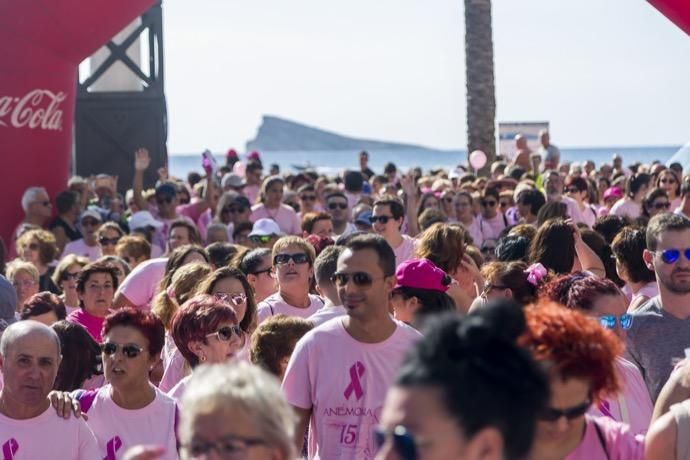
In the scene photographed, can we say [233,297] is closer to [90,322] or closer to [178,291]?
[178,291]

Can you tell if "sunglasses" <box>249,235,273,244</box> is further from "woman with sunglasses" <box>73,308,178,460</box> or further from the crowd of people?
"woman with sunglasses" <box>73,308,178,460</box>

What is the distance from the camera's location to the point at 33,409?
17.5ft

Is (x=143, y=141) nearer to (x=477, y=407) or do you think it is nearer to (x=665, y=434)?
(x=665, y=434)

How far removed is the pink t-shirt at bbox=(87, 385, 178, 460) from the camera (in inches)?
214

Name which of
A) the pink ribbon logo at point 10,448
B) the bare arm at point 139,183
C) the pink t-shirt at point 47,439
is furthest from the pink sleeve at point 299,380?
the bare arm at point 139,183

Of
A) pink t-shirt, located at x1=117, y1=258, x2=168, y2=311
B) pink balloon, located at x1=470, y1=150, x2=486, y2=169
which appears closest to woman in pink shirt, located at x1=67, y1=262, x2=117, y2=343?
pink t-shirt, located at x1=117, y1=258, x2=168, y2=311

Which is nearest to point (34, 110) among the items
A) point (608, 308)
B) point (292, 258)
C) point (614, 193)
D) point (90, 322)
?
point (614, 193)

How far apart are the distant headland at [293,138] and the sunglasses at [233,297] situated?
13236 centimetres

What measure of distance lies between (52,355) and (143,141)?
15756 millimetres

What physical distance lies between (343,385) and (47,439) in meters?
1.09

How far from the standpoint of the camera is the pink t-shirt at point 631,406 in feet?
16.3

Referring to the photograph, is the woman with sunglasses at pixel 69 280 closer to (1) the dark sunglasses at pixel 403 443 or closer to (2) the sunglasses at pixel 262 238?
(2) the sunglasses at pixel 262 238

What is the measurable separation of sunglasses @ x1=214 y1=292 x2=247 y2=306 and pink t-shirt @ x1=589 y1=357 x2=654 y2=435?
7.56 feet

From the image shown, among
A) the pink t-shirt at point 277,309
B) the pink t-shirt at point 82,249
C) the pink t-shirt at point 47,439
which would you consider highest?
the pink t-shirt at point 82,249
